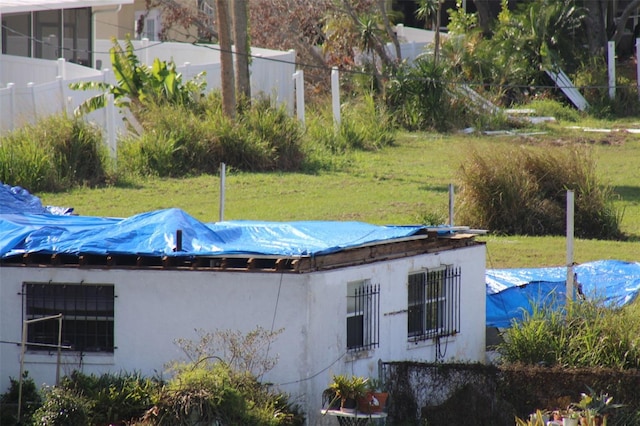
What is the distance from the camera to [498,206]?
24.3 meters

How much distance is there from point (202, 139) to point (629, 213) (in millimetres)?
9684

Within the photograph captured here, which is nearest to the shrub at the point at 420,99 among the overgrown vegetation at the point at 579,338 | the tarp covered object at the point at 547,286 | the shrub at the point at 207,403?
the tarp covered object at the point at 547,286

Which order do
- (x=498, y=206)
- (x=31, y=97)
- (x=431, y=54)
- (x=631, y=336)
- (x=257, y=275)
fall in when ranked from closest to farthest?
(x=257, y=275)
(x=631, y=336)
(x=498, y=206)
(x=31, y=97)
(x=431, y=54)

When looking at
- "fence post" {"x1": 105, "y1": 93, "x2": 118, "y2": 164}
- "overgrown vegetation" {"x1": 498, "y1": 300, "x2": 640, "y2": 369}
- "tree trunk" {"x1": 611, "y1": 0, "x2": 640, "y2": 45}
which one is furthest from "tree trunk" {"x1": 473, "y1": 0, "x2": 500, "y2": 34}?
"overgrown vegetation" {"x1": 498, "y1": 300, "x2": 640, "y2": 369}

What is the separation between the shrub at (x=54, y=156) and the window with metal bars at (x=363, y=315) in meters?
12.8

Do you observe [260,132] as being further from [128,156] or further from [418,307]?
[418,307]

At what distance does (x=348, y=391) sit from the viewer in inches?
524

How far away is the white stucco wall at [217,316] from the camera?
13.7 meters

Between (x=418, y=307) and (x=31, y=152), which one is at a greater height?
(x=31, y=152)

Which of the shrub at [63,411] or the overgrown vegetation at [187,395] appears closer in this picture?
the overgrown vegetation at [187,395]

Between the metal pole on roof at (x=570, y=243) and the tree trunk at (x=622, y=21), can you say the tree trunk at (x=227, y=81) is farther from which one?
the tree trunk at (x=622, y=21)

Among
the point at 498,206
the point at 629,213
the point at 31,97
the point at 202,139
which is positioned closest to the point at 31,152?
the point at 31,97

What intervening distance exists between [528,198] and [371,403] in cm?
1178

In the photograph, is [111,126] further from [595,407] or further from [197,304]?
[595,407]
